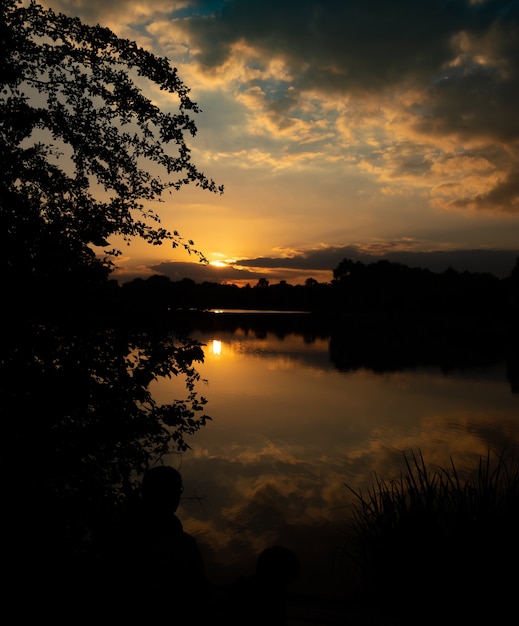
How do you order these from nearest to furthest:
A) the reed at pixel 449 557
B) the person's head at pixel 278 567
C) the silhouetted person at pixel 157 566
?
1. the silhouetted person at pixel 157 566
2. the person's head at pixel 278 567
3. the reed at pixel 449 557

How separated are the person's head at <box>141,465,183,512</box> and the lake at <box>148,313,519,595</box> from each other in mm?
2319

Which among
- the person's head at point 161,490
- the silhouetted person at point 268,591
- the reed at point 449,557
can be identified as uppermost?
the person's head at point 161,490

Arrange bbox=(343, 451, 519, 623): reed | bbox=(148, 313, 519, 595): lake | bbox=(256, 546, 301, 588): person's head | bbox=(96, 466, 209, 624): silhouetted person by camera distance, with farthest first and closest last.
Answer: bbox=(148, 313, 519, 595): lake
bbox=(343, 451, 519, 623): reed
bbox=(256, 546, 301, 588): person's head
bbox=(96, 466, 209, 624): silhouetted person

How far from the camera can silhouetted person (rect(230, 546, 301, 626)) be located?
3.86 metres

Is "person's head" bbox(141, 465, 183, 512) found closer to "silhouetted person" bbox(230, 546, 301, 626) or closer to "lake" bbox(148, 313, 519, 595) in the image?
"silhouetted person" bbox(230, 546, 301, 626)

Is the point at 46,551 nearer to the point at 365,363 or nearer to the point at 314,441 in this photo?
the point at 314,441

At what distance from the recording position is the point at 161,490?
3930 mm

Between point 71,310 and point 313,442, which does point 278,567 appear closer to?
point 71,310

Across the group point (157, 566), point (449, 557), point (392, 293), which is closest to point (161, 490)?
point (157, 566)

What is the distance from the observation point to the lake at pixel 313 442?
34.9 feet

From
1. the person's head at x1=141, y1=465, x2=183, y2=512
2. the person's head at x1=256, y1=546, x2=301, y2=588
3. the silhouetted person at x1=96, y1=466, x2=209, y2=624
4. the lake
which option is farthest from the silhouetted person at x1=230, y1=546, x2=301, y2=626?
the lake

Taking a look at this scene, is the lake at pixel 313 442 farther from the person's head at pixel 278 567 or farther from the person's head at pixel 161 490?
the person's head at pixel 278 567

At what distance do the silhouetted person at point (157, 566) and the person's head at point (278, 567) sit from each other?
20.6 inches

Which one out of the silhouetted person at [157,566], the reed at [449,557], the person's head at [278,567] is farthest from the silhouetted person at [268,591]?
the reed at [449,557]
